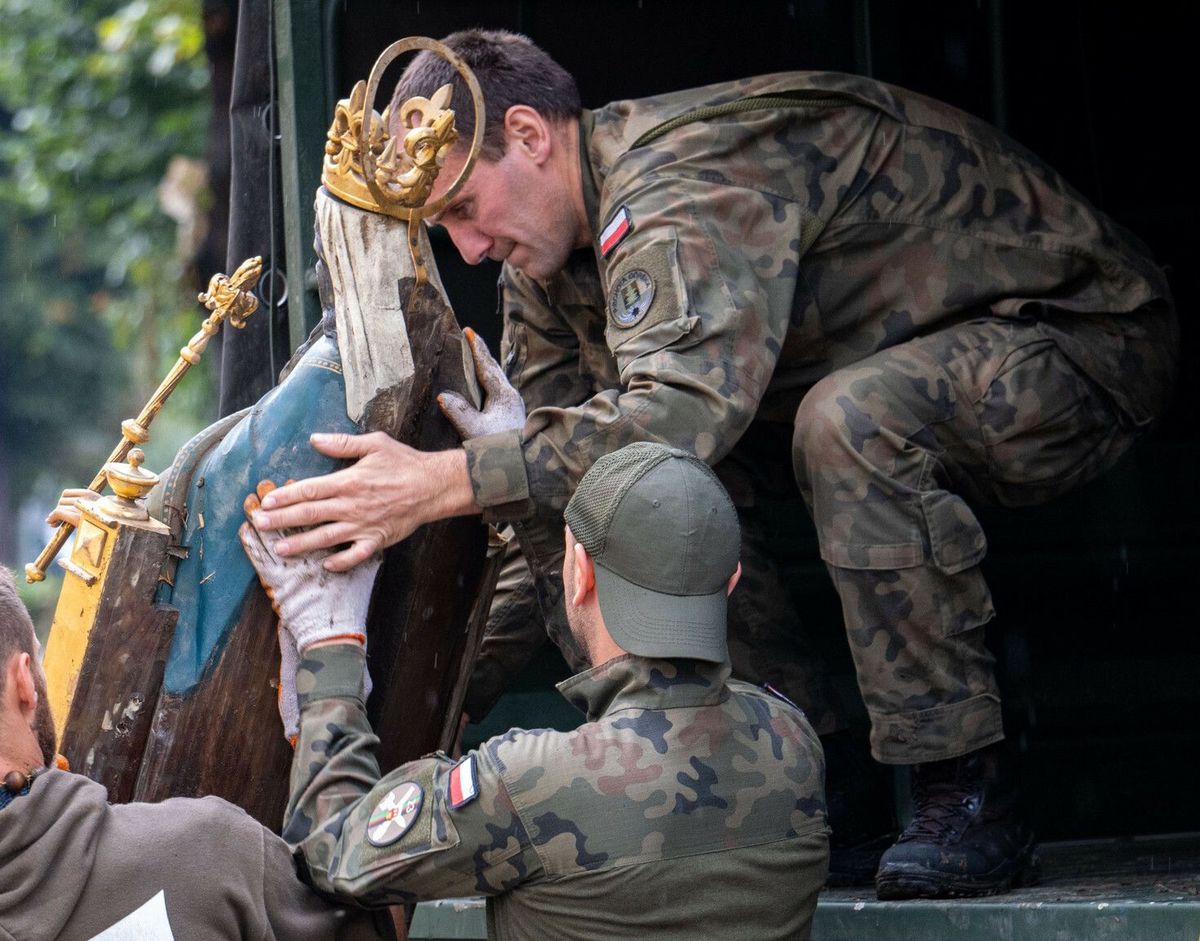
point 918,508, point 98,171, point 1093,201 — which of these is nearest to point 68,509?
point 918,508

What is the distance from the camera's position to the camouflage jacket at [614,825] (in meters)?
2.01

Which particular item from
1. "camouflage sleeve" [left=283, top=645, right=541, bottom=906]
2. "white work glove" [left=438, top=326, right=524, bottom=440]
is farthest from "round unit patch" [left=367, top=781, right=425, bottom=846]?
"white work glove" [left=438, top=326, right=524, bottom=440]

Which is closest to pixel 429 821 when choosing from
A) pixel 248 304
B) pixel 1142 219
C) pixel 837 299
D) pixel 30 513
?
pixel 248 304

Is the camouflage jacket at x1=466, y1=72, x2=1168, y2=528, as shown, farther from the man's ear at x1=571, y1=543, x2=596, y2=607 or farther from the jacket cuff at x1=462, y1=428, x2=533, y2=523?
the man's ear at x1=571, y1=543, x2=596, y2=607

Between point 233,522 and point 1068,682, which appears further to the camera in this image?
point 1068,682

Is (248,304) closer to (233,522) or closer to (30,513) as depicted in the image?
(233,522)

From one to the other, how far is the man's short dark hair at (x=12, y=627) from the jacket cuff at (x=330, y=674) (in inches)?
15.7

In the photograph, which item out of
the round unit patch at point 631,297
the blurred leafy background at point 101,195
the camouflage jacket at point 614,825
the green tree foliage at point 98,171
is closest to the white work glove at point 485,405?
the round unit patch at point 631,297

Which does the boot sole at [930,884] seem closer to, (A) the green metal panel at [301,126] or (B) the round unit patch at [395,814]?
(B) the round unit patch at [395,814]

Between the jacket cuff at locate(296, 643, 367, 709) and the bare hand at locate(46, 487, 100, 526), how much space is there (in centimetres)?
37

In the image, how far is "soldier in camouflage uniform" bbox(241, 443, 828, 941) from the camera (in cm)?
201

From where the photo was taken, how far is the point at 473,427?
265 cm

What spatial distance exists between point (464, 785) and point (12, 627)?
1.80 feet

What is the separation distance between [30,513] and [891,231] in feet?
50.3
